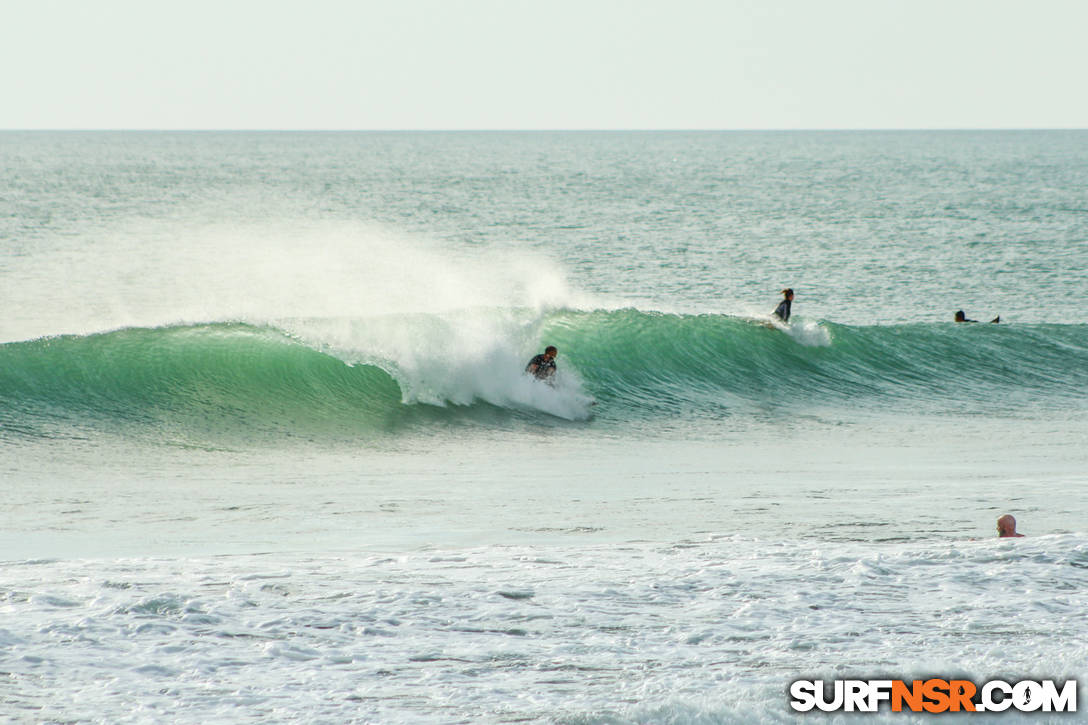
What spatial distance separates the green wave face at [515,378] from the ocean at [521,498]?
7cm

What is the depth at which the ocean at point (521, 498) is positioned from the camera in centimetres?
603

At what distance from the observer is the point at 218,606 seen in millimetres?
6844

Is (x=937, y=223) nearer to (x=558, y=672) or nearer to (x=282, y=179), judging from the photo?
(x=558, y=672)

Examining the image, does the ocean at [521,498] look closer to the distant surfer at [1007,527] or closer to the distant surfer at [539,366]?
the distant surfer at [539,366]

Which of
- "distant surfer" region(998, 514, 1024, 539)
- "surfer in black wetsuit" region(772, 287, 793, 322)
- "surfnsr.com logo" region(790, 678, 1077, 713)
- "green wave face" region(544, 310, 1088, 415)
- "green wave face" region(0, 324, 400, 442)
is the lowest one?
"surfnsr.com logo" region(790, 678, 1077, 713)

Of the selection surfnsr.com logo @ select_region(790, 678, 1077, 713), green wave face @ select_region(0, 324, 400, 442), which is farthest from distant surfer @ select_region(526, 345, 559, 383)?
surfnsr.com logo @ select_region(790, 678, 1077, 713)

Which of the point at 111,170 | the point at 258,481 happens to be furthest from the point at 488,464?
the point at 111,170

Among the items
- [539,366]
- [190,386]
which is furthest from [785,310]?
[190,386]

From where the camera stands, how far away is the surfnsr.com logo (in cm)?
567

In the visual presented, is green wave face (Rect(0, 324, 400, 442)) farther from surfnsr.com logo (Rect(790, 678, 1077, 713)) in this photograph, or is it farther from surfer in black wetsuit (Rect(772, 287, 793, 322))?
surfnsr.com logo (Rect(790, 678, 1077, 713))

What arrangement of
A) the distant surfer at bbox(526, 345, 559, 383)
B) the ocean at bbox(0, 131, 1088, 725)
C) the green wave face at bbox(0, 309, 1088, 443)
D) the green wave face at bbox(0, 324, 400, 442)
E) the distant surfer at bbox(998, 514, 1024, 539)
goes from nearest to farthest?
the ocean at bbox(0, 131, 1088, 725), the distant surfer at bbox(998, 514, 1024, 539), the green wave face at bbox(0, 324, 400, 442), the green wave face at bbox(0, 309, 1088, 443), the distant surfer at bbox(526, 345, 559, 383)

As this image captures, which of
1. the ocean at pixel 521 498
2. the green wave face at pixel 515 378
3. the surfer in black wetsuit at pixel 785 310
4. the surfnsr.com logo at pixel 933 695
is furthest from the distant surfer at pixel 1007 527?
the surfer in black wetsuit at pixel 785 310

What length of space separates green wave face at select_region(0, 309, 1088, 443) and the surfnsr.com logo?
938cm

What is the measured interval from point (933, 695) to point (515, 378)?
A: 10.8m
